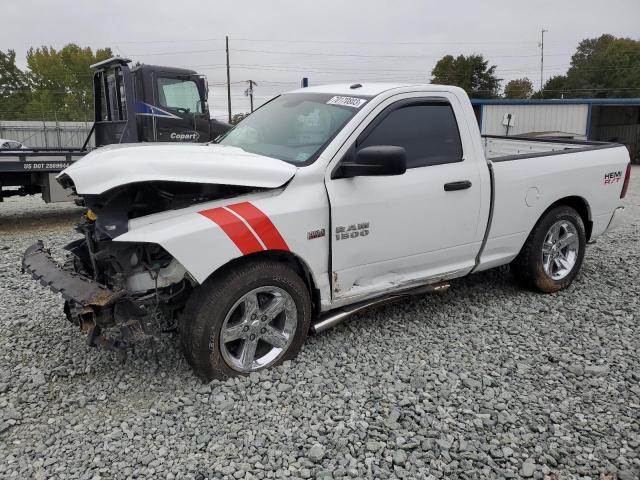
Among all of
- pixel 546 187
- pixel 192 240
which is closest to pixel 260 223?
pixel 192 240

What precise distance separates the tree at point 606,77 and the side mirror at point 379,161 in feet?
214

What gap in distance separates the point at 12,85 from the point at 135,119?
6318 centimetres

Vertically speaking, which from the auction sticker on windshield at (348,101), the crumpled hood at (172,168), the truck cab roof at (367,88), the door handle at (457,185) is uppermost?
the truck cab roof at (367,88)

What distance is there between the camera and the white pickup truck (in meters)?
3.23

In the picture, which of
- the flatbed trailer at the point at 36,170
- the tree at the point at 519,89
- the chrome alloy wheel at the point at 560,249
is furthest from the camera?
the tree at the point at 519,89

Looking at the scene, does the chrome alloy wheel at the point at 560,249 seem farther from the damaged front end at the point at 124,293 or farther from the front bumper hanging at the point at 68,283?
the front bumper hanging at the point at 68,283

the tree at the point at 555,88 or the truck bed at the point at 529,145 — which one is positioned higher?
the tree at the point at 555,88

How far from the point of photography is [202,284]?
331 centimetres

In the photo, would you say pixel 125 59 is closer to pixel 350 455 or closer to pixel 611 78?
pixel 350 455

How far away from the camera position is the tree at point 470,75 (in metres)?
64.2

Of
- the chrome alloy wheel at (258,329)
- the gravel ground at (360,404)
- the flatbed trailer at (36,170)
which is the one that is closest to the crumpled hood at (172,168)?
the chrome alloy wheel at (258,329)

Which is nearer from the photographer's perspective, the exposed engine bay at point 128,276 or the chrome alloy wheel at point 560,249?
the exposed engine bay at point 128,276

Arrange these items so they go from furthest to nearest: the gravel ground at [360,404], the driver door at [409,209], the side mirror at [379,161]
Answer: the driver door at [409,209] → the side mirror at [379,161] → the gravel ground at [360,404]

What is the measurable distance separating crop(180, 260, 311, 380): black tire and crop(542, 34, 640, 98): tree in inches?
2598
